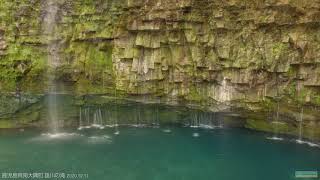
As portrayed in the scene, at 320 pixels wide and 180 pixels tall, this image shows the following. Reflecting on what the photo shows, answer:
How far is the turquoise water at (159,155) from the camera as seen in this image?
24.8m

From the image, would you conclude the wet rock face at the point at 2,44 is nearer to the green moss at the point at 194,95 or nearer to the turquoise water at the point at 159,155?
the turquoise water at the point at 159,155

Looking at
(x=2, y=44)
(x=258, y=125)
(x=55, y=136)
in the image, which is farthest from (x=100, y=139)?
(x=258, y=125)

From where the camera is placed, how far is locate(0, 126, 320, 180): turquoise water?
81.3 feet

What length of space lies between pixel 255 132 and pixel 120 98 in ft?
29.8

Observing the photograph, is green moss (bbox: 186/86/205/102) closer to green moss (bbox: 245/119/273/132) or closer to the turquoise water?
the turquoise water

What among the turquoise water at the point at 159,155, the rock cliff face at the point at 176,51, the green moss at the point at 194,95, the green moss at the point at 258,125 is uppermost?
the rock cliff face at the point at 176,51

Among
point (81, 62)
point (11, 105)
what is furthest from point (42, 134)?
point (81, 62)

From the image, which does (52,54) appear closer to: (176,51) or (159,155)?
(176,51)

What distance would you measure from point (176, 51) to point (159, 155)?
7657mm

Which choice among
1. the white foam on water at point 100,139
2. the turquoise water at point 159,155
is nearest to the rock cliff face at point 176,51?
the turquoise water at point 159,155

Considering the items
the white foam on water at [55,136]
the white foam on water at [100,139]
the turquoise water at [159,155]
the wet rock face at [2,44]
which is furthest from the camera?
the wet rock face at [2,44]

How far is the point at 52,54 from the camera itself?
106 feet

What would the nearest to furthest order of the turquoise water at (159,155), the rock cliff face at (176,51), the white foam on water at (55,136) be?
the turquoise water at (159,155), the rock cliff face at (176,51), the white foam on water at (55,136)

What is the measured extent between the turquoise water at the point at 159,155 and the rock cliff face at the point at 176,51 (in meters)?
2.37
